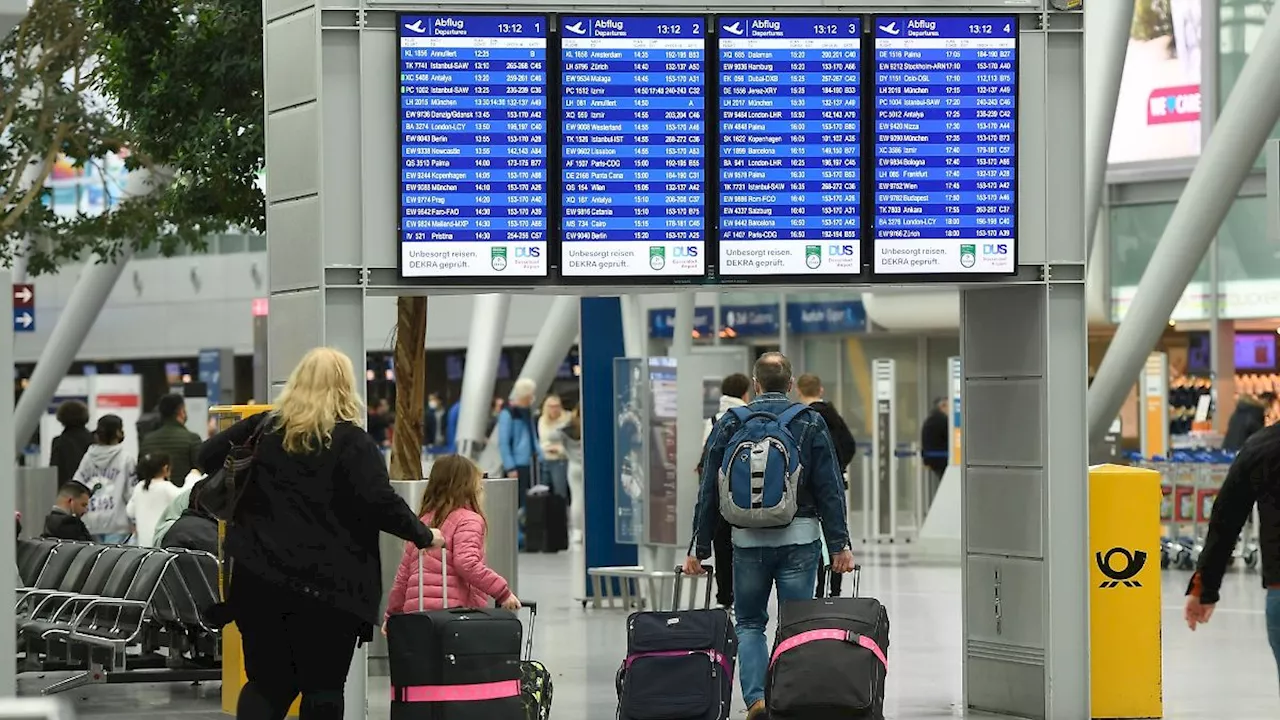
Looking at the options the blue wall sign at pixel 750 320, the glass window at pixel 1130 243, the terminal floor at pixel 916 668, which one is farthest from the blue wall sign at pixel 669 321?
the terminal floor at pixel 916 668

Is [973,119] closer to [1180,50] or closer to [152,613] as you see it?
[152,613]

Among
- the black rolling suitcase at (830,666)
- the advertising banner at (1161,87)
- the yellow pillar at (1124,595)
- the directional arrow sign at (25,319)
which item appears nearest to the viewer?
the black rolling suitcase at (830,666)

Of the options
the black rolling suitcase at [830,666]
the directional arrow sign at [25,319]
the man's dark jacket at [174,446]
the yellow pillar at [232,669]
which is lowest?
the yellow pillar at [232,669]

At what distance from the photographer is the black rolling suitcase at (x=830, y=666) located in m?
8.84

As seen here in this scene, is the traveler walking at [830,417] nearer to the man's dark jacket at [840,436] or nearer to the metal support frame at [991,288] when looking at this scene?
the man's dark jacket at [840,436]

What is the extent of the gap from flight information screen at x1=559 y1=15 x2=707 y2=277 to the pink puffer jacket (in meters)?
1.41

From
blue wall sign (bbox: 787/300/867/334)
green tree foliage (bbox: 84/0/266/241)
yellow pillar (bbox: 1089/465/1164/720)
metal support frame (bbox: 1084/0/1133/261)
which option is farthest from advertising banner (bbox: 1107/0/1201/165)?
yellow pillar (bbox: 1089/465/1164/720)

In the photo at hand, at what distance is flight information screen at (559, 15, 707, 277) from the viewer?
1020cm

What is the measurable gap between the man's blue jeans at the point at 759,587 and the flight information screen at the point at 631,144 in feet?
4.46

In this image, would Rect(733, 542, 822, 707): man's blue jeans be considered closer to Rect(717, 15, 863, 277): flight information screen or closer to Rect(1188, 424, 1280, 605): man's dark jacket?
Rect(717, 15, 863, 277): flight information screen

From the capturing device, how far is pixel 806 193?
10336 millimetres

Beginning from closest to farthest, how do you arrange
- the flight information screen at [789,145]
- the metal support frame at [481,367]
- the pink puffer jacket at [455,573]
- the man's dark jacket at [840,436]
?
the pink puffer jacket at [455,573], the flight information screen at [789,145], the man's dark jacket at [840,436], the metal support frame at [481,367]

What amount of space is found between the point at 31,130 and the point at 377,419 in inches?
404

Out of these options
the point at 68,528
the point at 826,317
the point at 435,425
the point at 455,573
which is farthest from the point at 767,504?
the point at 435,425
